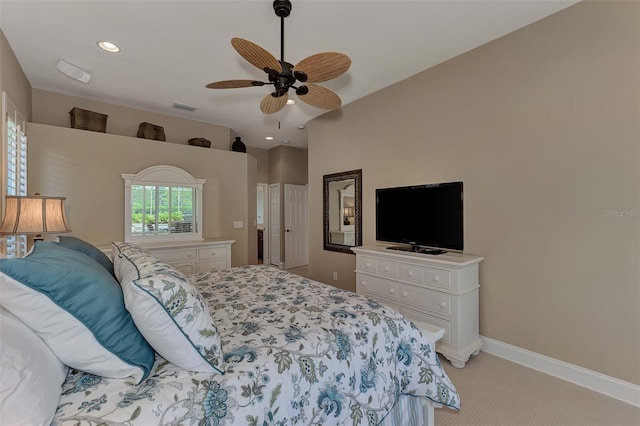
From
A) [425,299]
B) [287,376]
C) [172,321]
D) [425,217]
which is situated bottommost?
[425,299]

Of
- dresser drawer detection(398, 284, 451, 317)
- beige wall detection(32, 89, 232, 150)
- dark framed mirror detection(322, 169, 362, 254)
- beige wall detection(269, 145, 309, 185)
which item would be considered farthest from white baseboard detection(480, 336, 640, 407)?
beige wall detection(269, 145, 309, 185)

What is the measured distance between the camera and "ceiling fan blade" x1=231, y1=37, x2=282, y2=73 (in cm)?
174

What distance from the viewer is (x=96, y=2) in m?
2.12

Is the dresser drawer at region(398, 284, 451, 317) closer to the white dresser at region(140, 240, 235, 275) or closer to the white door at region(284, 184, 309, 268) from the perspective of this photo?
the white dresser at region(140, 240, 235, 275)

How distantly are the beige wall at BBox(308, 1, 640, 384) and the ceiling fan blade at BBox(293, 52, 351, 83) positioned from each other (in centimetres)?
156

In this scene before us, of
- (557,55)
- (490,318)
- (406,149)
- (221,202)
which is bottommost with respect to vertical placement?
(490,318)

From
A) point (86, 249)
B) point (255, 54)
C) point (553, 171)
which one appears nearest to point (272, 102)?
point (255, 54)

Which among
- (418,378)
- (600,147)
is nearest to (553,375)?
(418,378)

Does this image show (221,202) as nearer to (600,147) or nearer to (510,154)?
(510,154)

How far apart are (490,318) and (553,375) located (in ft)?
1.89

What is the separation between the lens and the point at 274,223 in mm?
6816

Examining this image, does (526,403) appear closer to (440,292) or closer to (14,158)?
(440,292)

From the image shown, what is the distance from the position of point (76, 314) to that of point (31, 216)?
1.88 metres

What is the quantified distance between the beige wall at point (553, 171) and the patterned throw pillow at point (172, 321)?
102 inches
